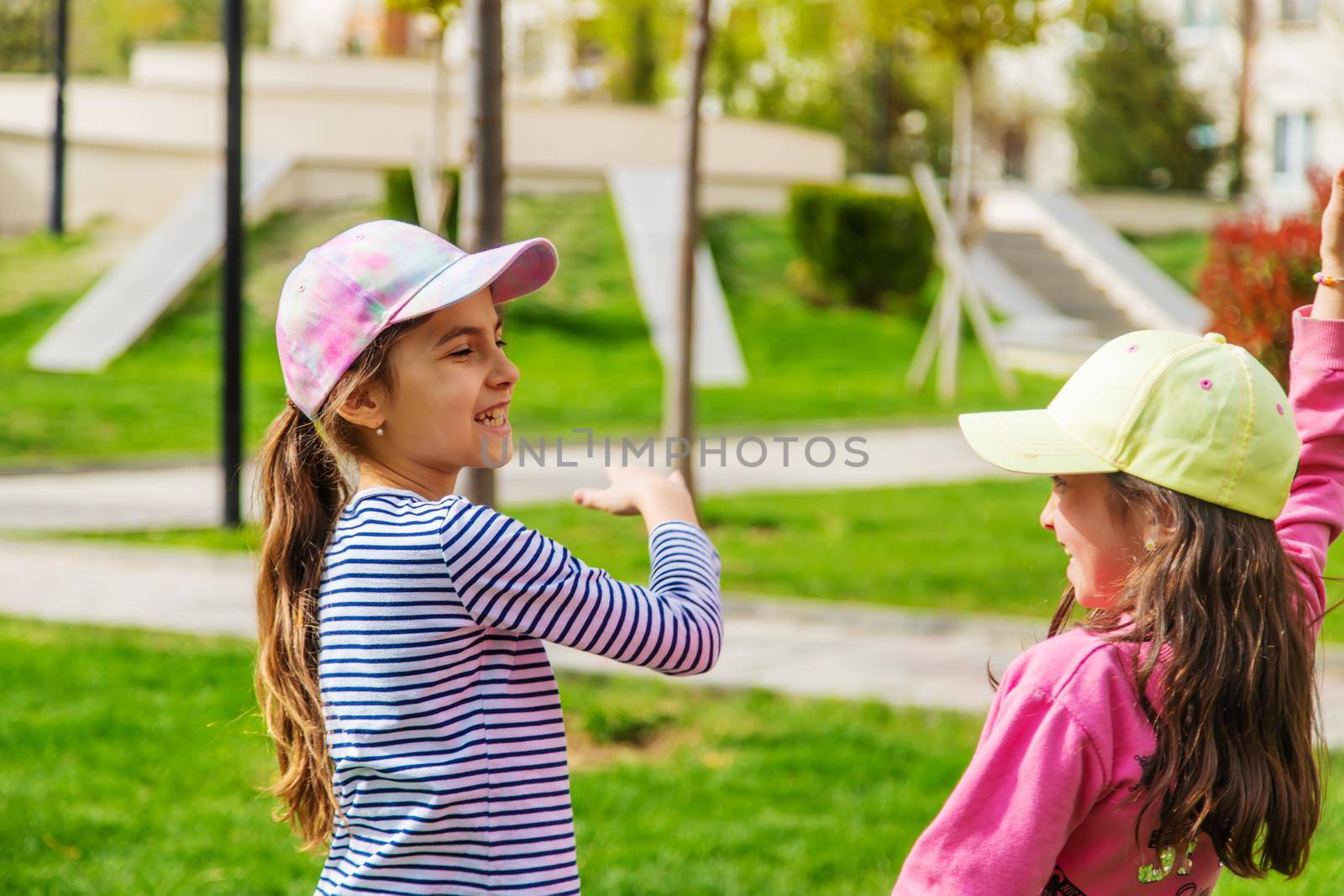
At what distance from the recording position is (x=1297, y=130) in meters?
32.3

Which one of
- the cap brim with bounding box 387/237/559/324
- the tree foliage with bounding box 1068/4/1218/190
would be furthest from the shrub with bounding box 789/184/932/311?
the cap brim with bounding box 387/237/559/324

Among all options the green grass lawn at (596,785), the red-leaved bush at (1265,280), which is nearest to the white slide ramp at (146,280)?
the green grass lawn at (596,785)

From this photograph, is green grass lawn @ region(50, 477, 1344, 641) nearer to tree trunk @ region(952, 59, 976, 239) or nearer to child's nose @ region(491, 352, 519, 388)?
child's nose @ region(491, 352, 519, 388)

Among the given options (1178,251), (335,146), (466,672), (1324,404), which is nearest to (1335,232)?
(1324,404)

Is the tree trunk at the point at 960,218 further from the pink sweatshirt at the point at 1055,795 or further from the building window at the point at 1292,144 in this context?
the building window at the point at 1292,144

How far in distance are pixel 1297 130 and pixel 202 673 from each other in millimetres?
31798

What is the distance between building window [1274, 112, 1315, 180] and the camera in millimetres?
32062

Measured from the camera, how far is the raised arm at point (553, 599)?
1.79m

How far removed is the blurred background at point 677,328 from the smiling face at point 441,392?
2008 mm

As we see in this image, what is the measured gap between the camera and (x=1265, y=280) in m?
6.32

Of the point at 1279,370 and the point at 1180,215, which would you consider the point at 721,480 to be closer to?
the point at 1279,370

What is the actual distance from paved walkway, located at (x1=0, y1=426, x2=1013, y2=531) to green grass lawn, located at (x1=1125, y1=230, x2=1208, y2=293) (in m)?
11.3

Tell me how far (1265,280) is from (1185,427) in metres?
5.07

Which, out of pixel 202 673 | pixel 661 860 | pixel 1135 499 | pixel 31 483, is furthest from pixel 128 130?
pixel 1135 499
